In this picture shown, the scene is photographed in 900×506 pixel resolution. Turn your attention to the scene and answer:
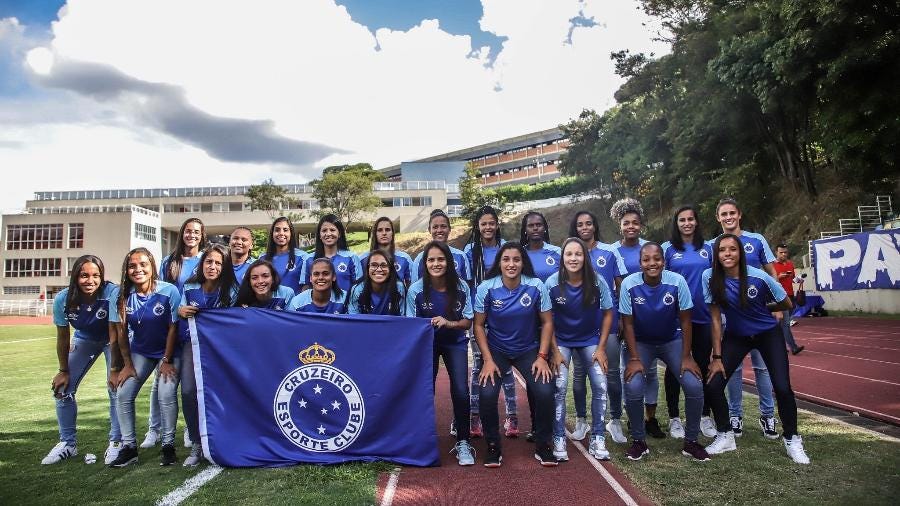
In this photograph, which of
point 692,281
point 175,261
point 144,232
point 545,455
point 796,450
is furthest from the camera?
point 144,232

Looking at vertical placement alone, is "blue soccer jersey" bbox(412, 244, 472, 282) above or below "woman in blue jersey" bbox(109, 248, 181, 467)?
above

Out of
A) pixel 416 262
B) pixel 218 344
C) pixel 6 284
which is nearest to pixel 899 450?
pixel 416 262

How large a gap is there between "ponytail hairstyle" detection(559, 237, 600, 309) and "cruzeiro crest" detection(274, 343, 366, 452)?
2.03 m

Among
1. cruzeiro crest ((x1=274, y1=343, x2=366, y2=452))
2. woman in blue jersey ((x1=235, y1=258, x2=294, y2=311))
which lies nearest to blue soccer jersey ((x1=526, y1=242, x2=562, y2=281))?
cruzeiro crest ((x1=274, y1=343, x2=366, y2=452))

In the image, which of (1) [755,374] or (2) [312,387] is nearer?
(2) [312,387]

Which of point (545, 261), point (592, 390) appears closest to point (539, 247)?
point (545, 261)

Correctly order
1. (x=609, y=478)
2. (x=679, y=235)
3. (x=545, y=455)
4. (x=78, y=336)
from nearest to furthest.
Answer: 1. (x=609, y=478)
2. (x=545, y=455)
3. (x=78, y=336)
4. (x=679, y=235)

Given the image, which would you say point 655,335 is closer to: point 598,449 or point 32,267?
point 598,449

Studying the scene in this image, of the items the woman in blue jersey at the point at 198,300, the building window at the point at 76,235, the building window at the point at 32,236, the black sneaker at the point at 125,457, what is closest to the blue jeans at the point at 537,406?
the woman in blue jersey at the point at 198,300

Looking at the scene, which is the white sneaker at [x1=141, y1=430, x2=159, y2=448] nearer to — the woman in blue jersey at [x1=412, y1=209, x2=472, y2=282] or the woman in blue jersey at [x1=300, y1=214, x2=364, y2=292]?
Answer: the woman in blue jersey at [x1=300, y1=214, x2=364, y2=292]

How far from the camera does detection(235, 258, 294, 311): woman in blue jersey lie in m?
4.86

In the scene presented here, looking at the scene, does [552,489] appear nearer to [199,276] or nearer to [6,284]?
[199,276]

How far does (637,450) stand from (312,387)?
8.87 feet

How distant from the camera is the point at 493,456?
4.45 m
